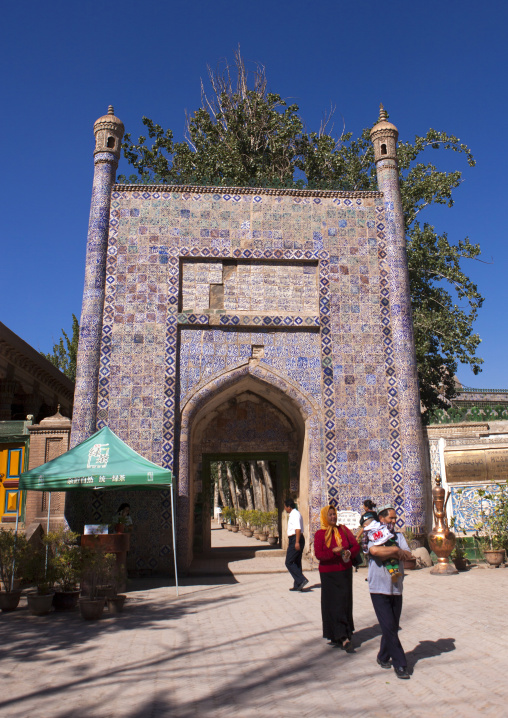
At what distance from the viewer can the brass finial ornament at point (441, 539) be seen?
9945mm

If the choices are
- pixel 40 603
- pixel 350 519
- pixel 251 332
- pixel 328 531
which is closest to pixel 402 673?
pixel 328 531

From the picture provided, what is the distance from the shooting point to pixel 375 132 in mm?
12906

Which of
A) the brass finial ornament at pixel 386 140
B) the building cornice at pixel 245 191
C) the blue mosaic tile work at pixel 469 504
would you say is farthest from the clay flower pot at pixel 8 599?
the brass finial ornament at pixel 386 140

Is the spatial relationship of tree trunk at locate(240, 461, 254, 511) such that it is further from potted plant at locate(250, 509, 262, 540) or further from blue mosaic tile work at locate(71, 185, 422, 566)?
blue mosaic tile work at locate(71, 185, 422, 566)

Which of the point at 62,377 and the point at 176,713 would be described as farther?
the point at 62,377

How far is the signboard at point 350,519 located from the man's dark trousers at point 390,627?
6057mm

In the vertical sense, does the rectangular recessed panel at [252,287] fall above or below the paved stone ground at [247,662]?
above

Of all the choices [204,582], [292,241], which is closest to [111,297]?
[292,241]

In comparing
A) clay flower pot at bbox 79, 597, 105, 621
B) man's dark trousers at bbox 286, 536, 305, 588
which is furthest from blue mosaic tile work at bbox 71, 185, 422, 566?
clay flower pot at bbox 79, 597, 105, 621

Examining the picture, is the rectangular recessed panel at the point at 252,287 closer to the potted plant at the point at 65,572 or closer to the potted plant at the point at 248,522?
the potted plant at the point at 65,572

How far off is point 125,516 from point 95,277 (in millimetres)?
4741

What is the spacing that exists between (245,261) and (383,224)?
310 cm

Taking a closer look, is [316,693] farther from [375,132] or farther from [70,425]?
[375,132]

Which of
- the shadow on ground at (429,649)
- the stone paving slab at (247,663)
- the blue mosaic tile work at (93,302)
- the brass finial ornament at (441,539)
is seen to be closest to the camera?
the stone paving slab at (247,663)
